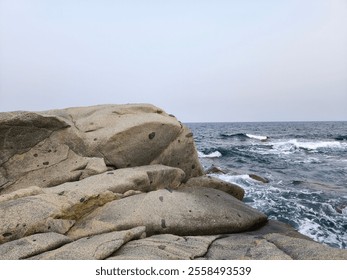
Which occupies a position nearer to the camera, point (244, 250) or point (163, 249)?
point (163, 249)

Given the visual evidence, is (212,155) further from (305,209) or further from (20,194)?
(20,194)

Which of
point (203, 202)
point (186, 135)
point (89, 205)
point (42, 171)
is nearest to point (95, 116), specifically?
point (42, 171)

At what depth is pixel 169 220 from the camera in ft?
19.9

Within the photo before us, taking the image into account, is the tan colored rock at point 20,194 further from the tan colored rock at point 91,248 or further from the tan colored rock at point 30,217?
the tan colored rock at point 91,248

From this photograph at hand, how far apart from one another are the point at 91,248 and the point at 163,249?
1169mm

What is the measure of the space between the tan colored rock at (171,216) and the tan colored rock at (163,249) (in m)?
0.64

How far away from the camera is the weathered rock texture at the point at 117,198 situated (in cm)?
471

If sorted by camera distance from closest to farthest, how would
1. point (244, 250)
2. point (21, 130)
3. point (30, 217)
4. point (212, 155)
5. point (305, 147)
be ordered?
point (244, 250) < point (30, 217) < point (21, 130) < point (212, 155) < point (305, 147)

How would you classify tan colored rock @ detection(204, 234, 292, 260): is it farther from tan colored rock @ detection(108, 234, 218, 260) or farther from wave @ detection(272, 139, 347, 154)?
wave @ detection(272, 139, 347, 154)

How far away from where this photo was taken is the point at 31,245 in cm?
453

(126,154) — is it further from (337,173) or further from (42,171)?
(337,173)

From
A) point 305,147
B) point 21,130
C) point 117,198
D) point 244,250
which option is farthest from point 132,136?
point 305,147

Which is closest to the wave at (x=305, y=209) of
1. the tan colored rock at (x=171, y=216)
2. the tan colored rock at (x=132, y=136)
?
the tan colored rock at (x=171, y=216)

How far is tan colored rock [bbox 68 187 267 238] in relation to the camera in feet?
18.4
